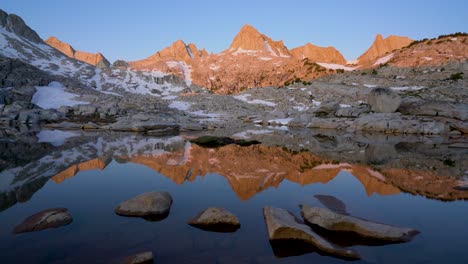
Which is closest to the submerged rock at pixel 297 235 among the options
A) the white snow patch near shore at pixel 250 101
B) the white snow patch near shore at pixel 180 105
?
the white snow patch near shore at pixel 180 105

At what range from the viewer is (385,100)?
57688 millimetres

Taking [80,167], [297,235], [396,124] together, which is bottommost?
[80,167]

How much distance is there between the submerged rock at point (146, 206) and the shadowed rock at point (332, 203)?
253 inches

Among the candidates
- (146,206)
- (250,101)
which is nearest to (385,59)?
(250,101)

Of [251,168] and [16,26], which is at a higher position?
[16,26]

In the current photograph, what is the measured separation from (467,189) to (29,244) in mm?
18843

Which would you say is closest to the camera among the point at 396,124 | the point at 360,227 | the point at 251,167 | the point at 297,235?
the point at 297,235

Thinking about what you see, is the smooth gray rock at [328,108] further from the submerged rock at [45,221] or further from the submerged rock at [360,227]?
the submerged rock at [45,221]

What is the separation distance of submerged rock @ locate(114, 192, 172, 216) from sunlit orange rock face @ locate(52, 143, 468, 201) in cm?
376

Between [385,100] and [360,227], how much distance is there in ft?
179

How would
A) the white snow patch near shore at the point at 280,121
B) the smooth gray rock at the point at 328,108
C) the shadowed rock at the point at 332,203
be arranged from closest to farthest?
1. the shadowed rock at the point at 332,203
2. the smooth gray rock at the point at 328,108
3. the white snow patch near shore at the point at 280,121

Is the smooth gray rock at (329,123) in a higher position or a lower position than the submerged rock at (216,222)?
lower

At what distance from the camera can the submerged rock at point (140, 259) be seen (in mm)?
7447

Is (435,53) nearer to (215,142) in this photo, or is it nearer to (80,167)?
(215,142)
